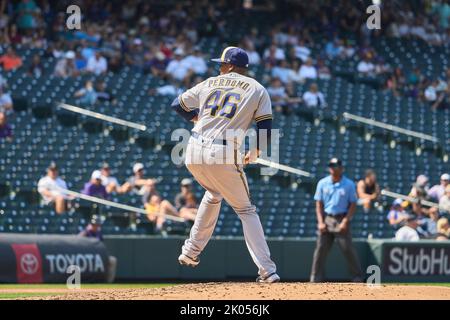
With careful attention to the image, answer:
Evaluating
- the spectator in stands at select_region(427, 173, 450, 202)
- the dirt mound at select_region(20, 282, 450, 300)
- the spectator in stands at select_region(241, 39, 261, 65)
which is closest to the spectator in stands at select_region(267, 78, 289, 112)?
the spectator in stands at select_region(241, 39, 261, 65)

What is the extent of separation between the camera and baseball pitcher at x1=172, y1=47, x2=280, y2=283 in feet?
30.9

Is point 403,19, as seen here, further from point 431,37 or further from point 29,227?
point 29,227

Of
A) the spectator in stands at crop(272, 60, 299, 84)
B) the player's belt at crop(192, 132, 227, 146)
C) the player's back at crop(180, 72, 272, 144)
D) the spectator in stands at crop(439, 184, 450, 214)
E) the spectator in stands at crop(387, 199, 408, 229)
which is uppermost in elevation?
the spectator in stands at crop(272, 60, 299, 84)

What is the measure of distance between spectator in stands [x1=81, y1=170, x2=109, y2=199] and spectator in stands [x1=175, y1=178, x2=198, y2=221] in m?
1.27

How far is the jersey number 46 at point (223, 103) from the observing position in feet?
30.9

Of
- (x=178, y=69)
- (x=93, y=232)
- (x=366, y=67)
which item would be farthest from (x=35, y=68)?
(x=366, y=67)

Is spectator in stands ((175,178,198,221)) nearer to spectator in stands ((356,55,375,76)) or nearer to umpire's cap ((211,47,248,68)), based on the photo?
umpire's cap ((211,47,248,68))

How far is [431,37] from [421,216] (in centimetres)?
1065

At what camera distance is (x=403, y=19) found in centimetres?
2933

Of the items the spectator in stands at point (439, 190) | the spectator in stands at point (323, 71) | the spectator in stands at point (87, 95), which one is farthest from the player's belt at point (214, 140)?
the spectator in stands at point (323, 71)

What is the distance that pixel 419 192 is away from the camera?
20.5 m

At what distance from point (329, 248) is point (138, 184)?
476 centimetres
